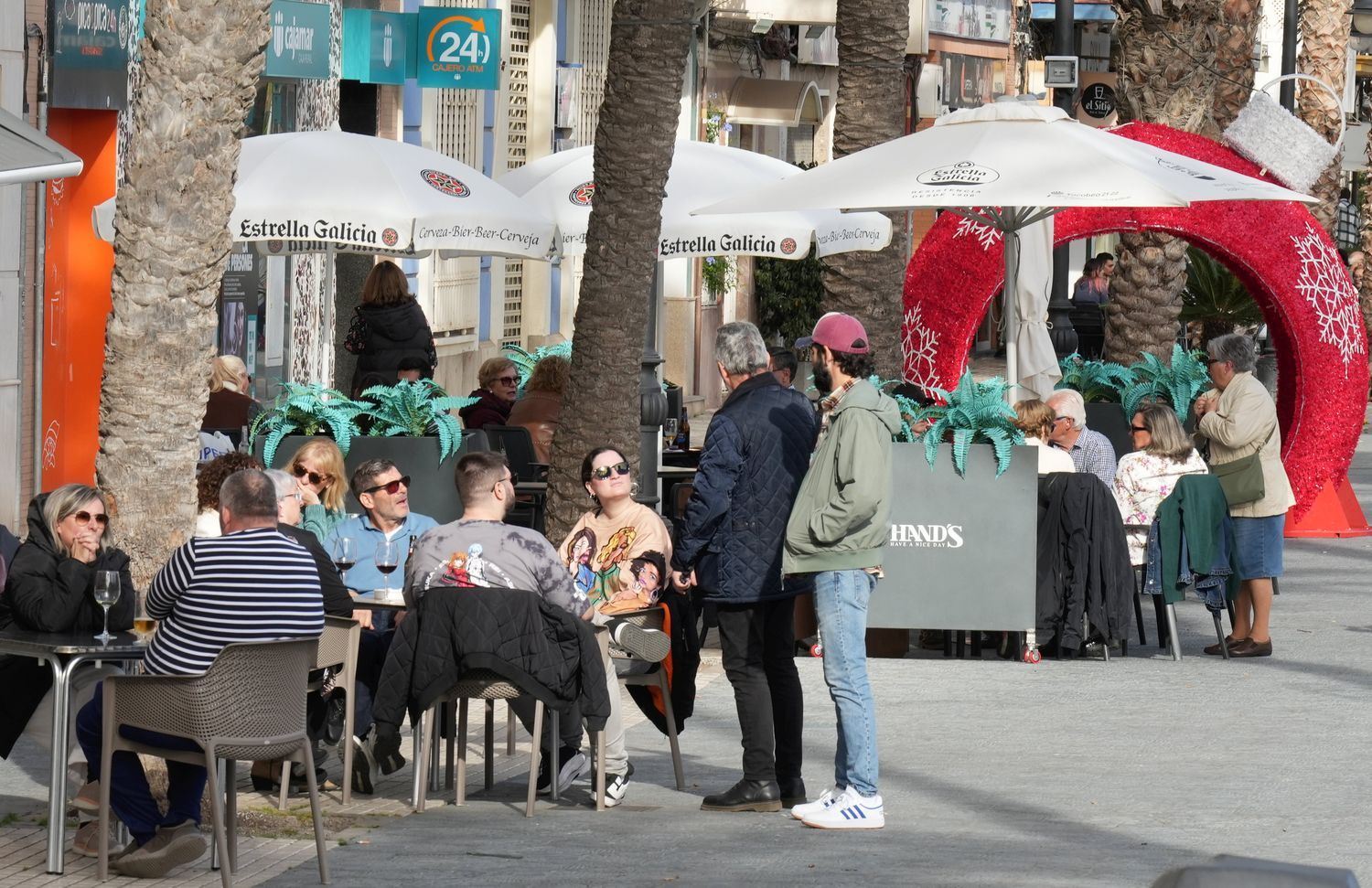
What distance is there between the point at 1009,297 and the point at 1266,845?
20.5 ft

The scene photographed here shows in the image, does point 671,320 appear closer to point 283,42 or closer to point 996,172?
point 283,42

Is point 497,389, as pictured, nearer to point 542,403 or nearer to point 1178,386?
point 542,403

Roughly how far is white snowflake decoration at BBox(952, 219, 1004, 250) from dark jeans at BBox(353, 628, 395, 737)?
710 centimetres

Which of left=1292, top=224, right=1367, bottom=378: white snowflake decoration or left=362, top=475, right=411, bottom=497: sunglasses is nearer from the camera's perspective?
left=362, top=475, right=411, bottom=497: sunglasses

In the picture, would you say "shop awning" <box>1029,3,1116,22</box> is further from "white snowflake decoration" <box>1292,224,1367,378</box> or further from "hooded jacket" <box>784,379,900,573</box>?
"hooded jacket" <box>784,379,900,573</box>

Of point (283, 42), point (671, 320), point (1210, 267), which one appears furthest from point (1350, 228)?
point (283, 42)

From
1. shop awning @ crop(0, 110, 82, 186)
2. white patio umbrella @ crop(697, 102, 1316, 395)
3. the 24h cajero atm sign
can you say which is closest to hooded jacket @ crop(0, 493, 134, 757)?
shop awning @ crop(0, 110, 82, 186)

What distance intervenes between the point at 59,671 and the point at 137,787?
43cm

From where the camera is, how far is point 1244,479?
1255 centimetres

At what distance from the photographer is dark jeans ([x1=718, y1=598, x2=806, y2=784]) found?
27.8ft

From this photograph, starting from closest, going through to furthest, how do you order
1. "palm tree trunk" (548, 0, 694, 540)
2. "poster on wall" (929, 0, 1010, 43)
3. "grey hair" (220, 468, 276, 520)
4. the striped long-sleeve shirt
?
the striped long-sleeve shirt → "grey hair" (220, 468, 276, 520) → "palm tree trunk" (548, 0, 694, 540) → "poster on wall" (929, 0, 1010, 43)

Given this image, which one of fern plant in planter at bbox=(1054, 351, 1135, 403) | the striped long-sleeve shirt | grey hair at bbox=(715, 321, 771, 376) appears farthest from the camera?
fern plant in planter at bbox=(1054, 351, 1135, 403)

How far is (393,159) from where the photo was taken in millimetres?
13289

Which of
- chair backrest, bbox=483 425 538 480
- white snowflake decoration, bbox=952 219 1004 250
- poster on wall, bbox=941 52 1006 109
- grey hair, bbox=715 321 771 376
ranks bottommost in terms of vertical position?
chair backrest, bbox=483 425 538 480
